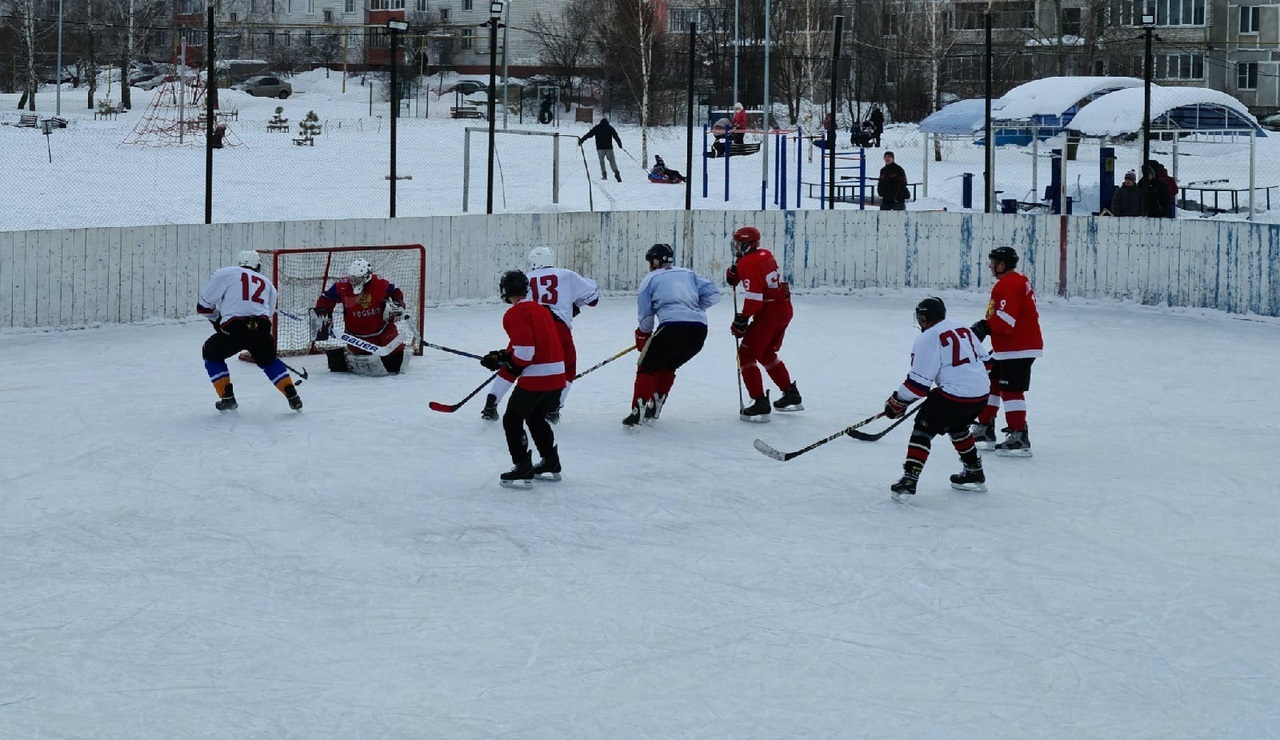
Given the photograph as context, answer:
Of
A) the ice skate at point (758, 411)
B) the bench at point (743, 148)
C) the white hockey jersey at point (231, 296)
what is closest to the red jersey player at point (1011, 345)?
the ice skate at point (758, 411)

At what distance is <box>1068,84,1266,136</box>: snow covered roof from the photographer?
2206 centimetres

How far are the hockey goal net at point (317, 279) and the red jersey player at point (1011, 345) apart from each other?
15.3ft

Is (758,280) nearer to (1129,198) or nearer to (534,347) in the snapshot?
(534,347)

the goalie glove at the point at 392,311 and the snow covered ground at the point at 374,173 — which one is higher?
the snow covered ground at the point at 374,173

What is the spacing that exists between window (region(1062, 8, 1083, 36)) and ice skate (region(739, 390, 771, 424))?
39.1 m

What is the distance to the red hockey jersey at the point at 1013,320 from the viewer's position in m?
8.78

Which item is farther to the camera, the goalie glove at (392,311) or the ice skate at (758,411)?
the goalie glove at (392,311)

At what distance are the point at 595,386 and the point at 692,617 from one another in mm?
5326

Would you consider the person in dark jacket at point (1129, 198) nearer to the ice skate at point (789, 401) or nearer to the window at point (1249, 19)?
the ice skate at point (789, 401)

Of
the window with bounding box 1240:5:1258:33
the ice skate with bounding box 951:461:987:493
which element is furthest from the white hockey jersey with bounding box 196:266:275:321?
the window with bounding box 1240:5:1258:33

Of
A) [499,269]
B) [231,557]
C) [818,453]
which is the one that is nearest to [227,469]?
[231,557]

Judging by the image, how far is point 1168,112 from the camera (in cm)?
2297

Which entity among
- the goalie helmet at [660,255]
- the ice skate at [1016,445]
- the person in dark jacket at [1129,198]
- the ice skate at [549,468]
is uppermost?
the person in dark jacket at [1129,198]

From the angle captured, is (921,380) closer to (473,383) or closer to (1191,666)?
(1191,666)
